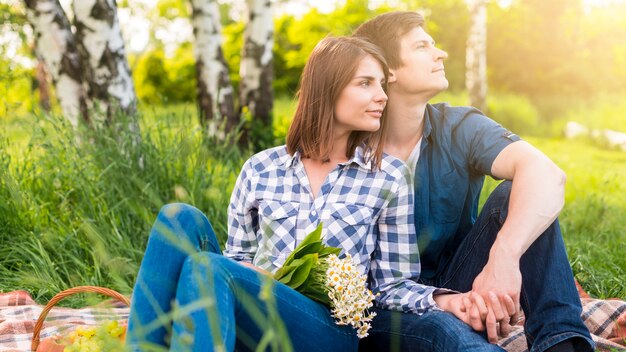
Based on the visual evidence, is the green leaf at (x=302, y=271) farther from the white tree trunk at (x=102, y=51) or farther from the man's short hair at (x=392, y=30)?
the white tree trunk at (x=102, y=51)

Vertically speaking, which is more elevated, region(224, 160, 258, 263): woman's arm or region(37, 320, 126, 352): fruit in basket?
region(224, 160, 258, 263): woman's arm

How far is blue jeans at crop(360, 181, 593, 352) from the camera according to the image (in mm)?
2086

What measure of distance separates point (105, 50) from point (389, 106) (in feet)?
7.83

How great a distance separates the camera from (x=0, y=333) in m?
2.80

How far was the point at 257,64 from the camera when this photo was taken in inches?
252

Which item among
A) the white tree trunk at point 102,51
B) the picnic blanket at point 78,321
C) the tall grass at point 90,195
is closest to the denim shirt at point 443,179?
the picnic blanket at point 78,321

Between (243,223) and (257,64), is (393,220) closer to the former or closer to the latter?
(243,223)

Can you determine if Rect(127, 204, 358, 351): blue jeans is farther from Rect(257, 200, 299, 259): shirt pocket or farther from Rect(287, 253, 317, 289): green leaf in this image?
Rect(257, 200, 299, 259): shirt pocket

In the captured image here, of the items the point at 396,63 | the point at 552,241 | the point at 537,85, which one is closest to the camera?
the point at 552,241

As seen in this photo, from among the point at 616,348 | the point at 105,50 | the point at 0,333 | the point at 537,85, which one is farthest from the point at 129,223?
the point at 537,85

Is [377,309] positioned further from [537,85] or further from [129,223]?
[537,85]

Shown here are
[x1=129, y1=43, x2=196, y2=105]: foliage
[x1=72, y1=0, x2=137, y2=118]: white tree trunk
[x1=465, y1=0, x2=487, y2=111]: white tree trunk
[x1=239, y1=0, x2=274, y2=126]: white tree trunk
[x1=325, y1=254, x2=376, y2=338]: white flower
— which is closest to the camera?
[x1=325, y1=254, x2=376, y2=338]: white flower

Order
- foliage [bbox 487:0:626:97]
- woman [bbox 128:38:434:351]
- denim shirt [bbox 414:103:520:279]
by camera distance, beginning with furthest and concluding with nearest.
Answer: foliage [bbox 487:0:626:97]
denim shirt [bbox 414:103:520:279]
woman [bbox 128:38:434:351]

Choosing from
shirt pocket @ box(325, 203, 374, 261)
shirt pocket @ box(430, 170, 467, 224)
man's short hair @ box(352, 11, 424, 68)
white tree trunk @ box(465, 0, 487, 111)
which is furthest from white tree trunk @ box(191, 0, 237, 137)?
white tree trunk @ box(465, 0, 487, 111)
